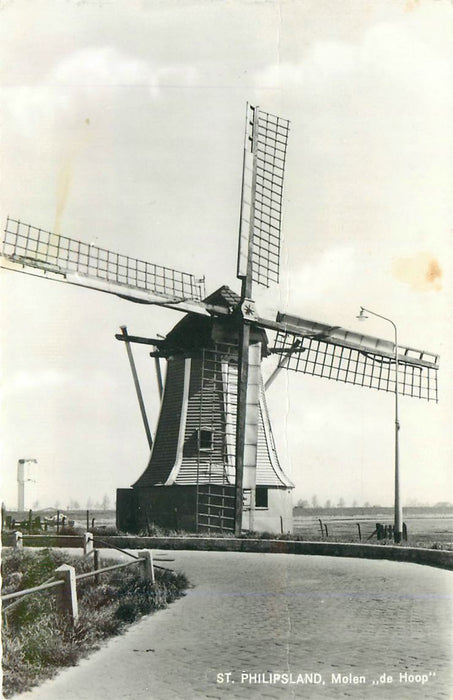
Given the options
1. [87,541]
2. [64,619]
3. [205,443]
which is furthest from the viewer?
[205,443]

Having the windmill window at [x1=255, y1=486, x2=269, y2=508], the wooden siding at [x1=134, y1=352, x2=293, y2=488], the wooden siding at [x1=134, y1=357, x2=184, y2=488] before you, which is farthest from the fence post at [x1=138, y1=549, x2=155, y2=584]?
the windmill window at [x1=255, y1=486, x2=269, y2=508]

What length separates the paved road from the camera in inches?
336

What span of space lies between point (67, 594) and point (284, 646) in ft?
8.59

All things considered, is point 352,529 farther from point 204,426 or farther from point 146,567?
point 146,567

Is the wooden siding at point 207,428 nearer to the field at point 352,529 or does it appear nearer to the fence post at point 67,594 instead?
the field at point 352,529

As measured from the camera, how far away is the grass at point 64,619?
29.6 ft

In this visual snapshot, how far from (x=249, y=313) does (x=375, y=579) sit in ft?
37.8

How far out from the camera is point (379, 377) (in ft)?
89.7

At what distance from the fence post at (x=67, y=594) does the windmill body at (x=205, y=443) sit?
1664 centimetres

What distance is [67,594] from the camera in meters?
10.5

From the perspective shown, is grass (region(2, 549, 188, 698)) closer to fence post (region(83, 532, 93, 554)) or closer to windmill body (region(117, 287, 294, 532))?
fence post (region(83, 532, 93, 554))

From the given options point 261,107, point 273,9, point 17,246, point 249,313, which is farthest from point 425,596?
point 261,107

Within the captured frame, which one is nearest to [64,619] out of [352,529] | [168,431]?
[168,431]

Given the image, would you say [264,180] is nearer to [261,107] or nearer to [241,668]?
[261,107]
